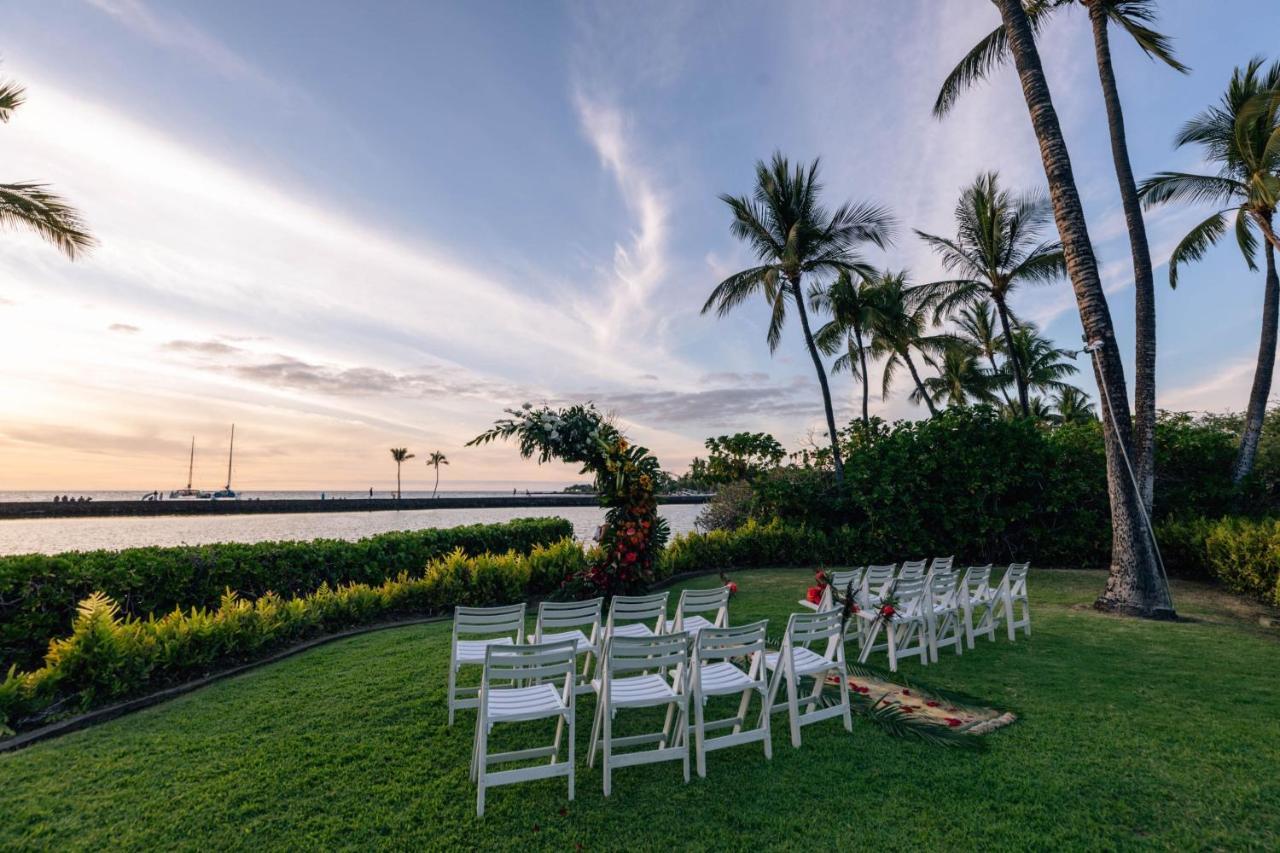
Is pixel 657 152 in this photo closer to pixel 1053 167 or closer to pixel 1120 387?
pixel 1053 167

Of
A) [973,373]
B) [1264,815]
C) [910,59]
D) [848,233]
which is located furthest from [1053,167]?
[973,373]

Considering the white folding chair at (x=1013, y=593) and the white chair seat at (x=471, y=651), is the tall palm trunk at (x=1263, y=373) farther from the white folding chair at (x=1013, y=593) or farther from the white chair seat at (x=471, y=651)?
the white chair seat at (x=471, y=651)

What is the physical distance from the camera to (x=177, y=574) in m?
6.86

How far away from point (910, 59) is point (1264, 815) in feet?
33.4

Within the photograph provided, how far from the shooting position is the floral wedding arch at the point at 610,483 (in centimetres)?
777

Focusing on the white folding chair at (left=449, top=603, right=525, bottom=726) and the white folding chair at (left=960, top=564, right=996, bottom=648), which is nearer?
the white folding chair at (left=449, top=603, right=525, bottom=726)

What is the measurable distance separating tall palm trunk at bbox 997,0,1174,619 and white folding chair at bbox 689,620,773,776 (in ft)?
25.0

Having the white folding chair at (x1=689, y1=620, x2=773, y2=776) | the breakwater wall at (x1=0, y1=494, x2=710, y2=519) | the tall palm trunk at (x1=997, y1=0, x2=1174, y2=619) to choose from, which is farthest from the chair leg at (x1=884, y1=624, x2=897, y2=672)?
the breakwater wall at (x1=0, y1=494, x2=710, y2=519)


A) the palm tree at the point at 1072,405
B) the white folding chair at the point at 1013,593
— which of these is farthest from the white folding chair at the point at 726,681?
the palm tree at the point at 1072,405

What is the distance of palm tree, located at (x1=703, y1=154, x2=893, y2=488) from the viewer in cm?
1573

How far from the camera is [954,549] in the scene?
13.1 m

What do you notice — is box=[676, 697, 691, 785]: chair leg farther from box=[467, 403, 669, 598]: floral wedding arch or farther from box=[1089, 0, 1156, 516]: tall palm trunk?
box=[1089, 0, 1156, 516]: tall palm trunk

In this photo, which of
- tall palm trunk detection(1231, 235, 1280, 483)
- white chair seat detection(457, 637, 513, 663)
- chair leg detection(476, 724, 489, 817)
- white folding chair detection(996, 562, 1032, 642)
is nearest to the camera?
chair leg detection(476, 724, 489, 817)

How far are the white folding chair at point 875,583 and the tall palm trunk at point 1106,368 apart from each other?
408 cm
